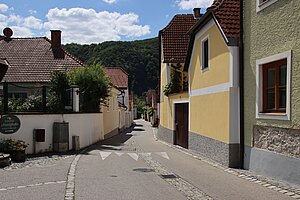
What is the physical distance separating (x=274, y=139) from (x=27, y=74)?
23.1 metres

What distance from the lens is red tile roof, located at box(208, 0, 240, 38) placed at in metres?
12.5

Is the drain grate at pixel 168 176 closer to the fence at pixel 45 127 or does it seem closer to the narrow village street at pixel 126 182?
the narrow village street at pixel 126 182

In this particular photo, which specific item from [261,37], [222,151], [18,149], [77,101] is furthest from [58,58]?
[261,37]

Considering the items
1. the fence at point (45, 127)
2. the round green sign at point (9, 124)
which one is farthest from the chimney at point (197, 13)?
the round green sign at point (9, 124)

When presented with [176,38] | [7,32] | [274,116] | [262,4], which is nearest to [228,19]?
[262,4]

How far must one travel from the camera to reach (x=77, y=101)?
67.3 ft

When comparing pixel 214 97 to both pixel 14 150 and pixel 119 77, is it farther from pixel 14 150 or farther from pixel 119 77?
pixel 119 77

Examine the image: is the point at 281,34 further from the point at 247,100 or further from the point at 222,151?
the point at 222,151

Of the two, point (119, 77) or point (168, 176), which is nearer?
point (168, 176)

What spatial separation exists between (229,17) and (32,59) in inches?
855

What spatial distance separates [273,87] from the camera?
1041cm

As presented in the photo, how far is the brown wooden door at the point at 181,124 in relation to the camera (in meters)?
21.5

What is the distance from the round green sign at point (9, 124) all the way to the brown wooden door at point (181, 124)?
28.6 ft

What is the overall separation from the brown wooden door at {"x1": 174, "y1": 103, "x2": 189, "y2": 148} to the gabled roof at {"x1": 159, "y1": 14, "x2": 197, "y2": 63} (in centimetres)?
500
